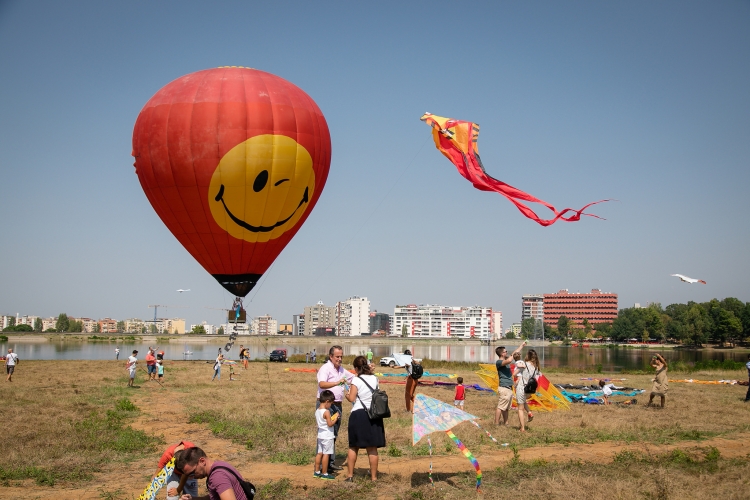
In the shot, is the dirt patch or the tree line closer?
the dirt patch

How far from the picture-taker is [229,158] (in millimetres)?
18953

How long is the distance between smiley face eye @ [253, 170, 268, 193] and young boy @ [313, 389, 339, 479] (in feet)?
35.9

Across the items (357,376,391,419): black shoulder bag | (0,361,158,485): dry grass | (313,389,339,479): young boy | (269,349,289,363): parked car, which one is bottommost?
(269,349,289,363): parked car

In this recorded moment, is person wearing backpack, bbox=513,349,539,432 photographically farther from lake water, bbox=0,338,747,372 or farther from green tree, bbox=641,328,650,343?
green tree, bbox=641,328,650,343

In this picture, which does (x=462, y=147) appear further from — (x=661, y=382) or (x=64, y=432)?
(x=64, y=432)

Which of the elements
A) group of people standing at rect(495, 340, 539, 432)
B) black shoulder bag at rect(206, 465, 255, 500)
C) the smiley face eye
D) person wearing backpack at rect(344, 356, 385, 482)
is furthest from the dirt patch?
the smiley face eye

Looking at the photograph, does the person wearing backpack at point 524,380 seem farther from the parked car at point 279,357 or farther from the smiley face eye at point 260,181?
the parked car at point 279,357

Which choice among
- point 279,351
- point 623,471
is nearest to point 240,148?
point 623,471

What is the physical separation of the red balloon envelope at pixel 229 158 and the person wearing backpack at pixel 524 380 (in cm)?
957

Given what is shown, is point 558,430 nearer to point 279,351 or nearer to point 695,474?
point 695,474

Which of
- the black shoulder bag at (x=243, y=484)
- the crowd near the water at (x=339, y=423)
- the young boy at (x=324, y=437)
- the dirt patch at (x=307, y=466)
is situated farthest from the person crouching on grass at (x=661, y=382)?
the black shoulder bag at (x=243, y=484)

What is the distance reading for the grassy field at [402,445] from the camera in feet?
29.0

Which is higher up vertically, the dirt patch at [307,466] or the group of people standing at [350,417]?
the group of people standing at [350,417]

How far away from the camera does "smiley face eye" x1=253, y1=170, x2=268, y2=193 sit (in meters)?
19.4
